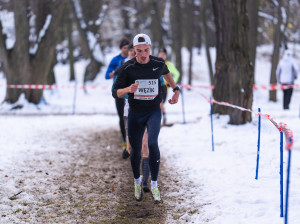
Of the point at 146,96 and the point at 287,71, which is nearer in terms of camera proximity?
the point at 146,96

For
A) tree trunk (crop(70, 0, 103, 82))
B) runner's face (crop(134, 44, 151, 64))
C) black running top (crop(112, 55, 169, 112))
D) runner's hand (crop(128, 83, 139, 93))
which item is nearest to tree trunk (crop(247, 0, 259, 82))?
tree trunk (crop(70, 0, 103, 82))

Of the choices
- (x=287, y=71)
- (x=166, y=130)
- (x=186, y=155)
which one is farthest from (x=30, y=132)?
(x=287, y=71)

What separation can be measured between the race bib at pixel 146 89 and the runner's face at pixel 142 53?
26 centimetres

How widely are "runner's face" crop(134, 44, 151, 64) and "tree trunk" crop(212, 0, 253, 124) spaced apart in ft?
16.7

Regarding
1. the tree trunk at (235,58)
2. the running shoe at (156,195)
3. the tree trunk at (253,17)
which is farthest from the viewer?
the tree trunk at (253,17)

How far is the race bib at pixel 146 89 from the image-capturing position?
489 cm

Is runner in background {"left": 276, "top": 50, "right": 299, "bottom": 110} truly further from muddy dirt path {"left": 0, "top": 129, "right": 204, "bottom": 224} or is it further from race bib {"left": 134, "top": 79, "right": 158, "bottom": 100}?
race bib {"left": 134, "top": 79, "right": 158, "bottom": 100}

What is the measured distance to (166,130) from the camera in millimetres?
10422

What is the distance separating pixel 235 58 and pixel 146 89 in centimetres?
523

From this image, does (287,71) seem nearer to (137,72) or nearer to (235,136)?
(235,136)

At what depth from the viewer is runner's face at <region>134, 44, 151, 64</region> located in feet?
15.8

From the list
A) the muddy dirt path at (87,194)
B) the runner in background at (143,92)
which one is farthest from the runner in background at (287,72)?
the runner in background at (143,92)

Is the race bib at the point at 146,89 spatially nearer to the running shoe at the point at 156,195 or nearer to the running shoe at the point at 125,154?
the running shoe at the point at 156,195

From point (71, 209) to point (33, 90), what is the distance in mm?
10952
